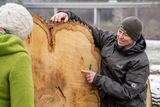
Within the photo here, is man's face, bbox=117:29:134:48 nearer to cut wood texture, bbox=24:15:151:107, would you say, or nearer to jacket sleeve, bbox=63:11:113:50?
jacket sleeve, bbox=63:11:113:50

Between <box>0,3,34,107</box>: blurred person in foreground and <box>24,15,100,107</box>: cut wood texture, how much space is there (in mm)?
653

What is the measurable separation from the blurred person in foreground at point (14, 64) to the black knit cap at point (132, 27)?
0.95 m

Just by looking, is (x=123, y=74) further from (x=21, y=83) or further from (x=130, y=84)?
(x=21, y=83)

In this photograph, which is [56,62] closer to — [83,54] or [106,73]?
[83,54]

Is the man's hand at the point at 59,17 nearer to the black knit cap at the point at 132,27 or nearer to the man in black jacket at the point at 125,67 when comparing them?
the man in black jacket at the point at 125,67

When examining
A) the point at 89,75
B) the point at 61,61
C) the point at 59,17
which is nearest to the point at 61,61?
the point at 61,61

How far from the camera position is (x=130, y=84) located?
1978 mm

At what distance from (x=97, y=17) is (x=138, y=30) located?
86.9 feet

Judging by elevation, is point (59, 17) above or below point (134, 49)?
above

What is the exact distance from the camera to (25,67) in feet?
4.21

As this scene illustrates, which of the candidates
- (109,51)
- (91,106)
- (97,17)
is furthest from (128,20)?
(97,17)

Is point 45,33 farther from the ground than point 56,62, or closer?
farther from the ground

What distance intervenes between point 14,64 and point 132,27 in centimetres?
111

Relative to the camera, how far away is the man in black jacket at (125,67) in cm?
197
